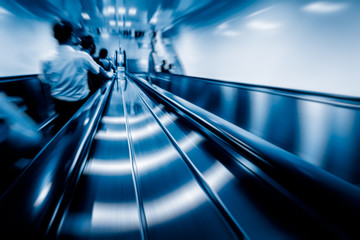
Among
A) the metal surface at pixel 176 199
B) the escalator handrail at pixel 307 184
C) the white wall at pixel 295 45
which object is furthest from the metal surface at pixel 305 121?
the metal surface at pixel 176 199

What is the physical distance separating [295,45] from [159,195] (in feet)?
10.4

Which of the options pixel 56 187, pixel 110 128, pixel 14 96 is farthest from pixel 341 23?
pixel 14 96

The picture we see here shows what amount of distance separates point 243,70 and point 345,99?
2.28m

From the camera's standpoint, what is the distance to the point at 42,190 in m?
0.69

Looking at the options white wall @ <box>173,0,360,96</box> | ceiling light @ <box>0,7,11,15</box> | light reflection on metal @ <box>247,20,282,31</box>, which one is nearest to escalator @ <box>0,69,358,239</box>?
white wall @ <box>173,0,360,96</box>

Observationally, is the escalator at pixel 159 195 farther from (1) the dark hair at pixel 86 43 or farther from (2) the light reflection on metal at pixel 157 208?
(1) the dark hair at pixel 86 43

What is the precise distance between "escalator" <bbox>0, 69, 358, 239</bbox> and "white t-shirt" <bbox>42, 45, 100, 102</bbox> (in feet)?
4.50

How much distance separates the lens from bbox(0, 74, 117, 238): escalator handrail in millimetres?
552

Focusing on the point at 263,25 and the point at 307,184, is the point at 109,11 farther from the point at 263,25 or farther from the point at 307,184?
the point at 307,184

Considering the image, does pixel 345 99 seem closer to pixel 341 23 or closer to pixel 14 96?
pixel 341 23

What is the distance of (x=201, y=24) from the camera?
18.7 ft

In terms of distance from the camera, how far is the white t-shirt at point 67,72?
2205 mm

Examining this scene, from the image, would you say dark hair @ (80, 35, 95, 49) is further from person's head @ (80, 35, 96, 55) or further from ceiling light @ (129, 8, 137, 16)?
ceiling light @ (129, 8, 137, 16)

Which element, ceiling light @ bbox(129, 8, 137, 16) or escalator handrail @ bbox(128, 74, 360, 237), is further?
ceiling light @ bbox(129, 8, 137, 16)
